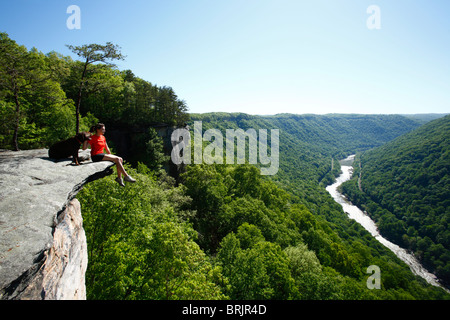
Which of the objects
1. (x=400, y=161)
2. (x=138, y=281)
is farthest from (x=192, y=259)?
(x=400, y=161)

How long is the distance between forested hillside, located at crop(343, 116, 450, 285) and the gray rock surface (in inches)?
3982

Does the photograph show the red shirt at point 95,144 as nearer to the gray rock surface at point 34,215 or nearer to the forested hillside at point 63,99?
the gray rock surface at point 34,215

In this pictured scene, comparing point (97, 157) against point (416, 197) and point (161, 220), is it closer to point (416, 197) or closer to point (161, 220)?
point (161, 220)

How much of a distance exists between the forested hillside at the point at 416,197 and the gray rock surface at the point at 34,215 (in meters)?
101

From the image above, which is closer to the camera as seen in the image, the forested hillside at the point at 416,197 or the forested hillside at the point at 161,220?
the forested hillside at the point at 161,220

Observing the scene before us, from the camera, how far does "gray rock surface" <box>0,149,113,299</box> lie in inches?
168

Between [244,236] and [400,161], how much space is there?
511 feet

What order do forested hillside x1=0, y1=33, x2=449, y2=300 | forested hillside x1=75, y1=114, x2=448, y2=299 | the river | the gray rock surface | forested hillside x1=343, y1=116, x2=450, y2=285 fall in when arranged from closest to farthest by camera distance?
the gray rock surface < forested hillside x1=75, y1=114, x2=448, y2=299 < forested hillside x1=0, y1=33, x2=449, y2=300 < the river < forested hillside x1=343, y1=116, x2=450, y2=285

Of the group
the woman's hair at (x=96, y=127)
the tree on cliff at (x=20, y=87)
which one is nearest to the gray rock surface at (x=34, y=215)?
the woman's hair at (x=96, y=127)

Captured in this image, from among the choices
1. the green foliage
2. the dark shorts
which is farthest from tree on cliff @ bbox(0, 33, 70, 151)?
the dark shorts

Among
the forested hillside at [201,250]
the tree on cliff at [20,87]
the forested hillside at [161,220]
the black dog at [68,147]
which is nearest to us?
the black dog at [68,147]

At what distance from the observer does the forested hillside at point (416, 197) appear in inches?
2968

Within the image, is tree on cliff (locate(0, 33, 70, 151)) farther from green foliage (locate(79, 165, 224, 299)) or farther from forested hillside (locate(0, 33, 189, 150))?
green foliage (locate(79, 165, 224, 299))

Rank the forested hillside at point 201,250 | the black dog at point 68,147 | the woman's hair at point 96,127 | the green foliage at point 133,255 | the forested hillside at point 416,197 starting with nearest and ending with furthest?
1. the black dog at point 68,147
2. the woman's hair at point 96,127
3. the green foliage at point 133,255
4. the forested hillside at point 201,250
5. the forested hillside at point 416,197
